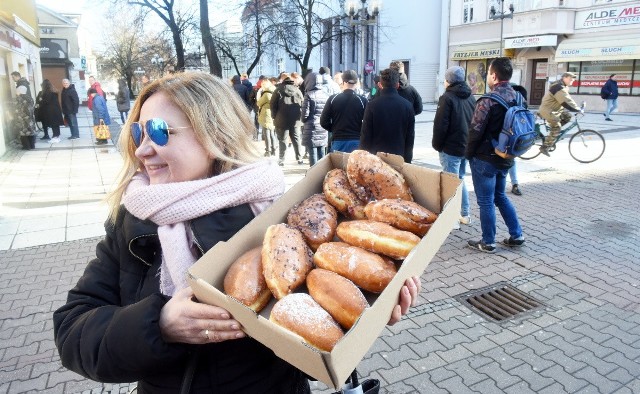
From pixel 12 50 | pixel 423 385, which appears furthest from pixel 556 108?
pixel 12 50

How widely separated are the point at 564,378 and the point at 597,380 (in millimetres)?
223

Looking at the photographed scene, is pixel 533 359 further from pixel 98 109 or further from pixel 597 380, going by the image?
pixel 98 109

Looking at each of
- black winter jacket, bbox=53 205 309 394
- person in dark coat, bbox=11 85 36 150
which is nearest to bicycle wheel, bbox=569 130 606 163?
black winter jacket, bbox=53 205 309 394

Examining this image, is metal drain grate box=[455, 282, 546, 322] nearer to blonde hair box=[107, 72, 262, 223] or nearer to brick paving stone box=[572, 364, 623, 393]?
brick paving stone box=[572, 364, 623, 393]

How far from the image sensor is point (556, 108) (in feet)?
33.4

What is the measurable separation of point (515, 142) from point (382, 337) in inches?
103

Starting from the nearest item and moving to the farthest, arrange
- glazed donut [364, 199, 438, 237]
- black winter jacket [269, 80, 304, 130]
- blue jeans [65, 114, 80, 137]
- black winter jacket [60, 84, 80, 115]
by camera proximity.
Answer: glazed donut [364, 199, 438, 237]
black winter jacket [269, 80, 304, 130]
black winter jacket [60, 84, 80, 115]
blue jeans [65, 114, 80, 137]

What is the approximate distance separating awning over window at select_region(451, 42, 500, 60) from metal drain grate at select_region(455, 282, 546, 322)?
28.1 meters

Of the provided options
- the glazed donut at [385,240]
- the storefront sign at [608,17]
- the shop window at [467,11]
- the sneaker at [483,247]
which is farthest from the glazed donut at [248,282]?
the shop window at [467,11]

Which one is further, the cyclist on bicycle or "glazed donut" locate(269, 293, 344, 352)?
the cyclist on bicycle

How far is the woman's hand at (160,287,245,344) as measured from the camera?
3.78 feet

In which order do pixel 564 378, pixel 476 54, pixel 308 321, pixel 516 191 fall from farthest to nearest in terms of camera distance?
pixel 476 54 → pixel 516 191 → pixel 564 378 → pixel 308 321

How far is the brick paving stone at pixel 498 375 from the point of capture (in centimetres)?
327

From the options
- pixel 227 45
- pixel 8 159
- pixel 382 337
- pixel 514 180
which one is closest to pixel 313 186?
A: pixel 382 337
